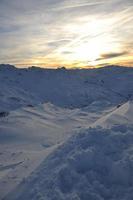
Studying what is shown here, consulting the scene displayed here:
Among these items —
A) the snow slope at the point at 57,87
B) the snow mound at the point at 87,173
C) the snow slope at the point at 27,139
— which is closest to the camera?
the snow mound at the point at 87,173

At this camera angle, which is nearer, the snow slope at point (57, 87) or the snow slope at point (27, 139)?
the snow slope at point (27, 139)

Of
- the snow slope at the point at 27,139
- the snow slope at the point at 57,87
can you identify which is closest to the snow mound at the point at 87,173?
the snow slope at the point at 27,139

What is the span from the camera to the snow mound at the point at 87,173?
7.66 metres

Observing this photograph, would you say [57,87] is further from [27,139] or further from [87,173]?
[87,173]

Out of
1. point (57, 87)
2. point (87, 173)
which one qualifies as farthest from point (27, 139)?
point (57, 87)

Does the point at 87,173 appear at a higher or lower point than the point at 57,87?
higher

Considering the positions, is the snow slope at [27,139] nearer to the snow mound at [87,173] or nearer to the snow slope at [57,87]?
the snow mound at [87,173]

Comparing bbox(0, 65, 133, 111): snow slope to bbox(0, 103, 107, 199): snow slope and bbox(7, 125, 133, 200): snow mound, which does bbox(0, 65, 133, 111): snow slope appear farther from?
bbox(7, 125, 133, 200): snow mound

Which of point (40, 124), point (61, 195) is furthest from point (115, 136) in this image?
point (40, 124)

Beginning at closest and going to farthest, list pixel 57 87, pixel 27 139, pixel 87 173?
pixel 87 173, pixel 27 139, pixel 57 87

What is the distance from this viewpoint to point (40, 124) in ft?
57.0

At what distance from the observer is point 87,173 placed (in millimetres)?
8109

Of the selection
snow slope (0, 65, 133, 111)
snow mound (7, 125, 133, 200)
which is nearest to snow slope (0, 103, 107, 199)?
snow mound (7, 125, 133, 200)

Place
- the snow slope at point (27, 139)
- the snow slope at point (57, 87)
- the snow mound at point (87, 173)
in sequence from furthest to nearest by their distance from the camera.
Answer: the snow slope at point (57, 87), the snow slope at point (27, 139), the snow mound at point (87, 173)
